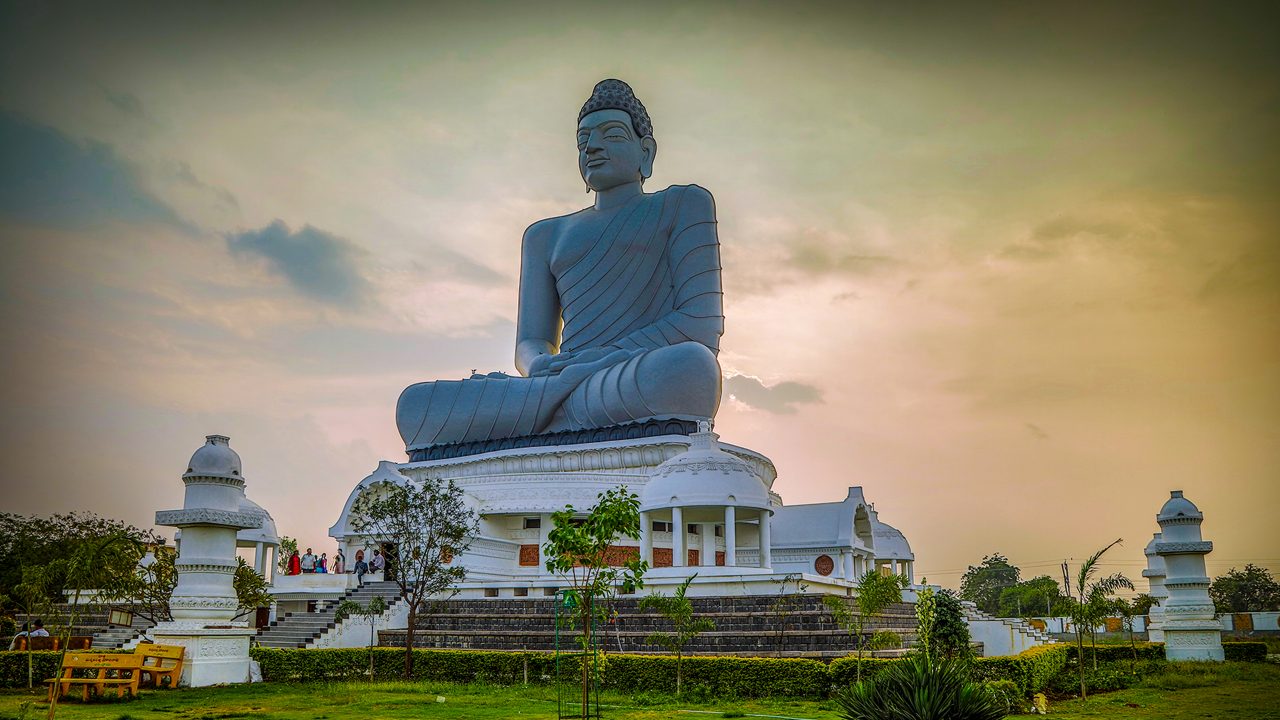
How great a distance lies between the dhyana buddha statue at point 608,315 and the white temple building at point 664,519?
1.45 m

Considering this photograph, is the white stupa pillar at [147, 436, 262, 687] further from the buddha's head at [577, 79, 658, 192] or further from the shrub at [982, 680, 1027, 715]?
the buddha's head at [577, 79, 658, 192]

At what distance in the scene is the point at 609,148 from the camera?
3478cm

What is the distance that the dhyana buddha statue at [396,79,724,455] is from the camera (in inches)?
1183

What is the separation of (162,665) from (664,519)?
1190 cm

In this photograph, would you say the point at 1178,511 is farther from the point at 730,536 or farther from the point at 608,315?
the point at 608,315

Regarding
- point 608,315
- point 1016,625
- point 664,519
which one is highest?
point 608,315

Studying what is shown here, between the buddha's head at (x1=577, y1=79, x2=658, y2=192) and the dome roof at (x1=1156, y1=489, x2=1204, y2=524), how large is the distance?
20015 mm

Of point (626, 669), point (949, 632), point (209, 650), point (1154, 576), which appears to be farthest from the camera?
point (1154, 576)

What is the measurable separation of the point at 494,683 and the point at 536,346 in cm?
2069

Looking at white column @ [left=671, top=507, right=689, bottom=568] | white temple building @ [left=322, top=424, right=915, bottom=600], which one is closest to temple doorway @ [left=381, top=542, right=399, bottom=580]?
white temple building @ [left=322, top=424, right=915, bottom=600]

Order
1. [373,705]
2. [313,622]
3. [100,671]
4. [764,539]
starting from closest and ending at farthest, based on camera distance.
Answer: [373,705] < [100,671] < [313,622] < [764,539]

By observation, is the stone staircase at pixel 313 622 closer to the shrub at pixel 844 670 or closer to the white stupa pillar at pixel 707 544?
the white stupa pillar at pixel 707 544

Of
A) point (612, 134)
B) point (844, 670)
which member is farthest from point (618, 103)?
point (844, 670)

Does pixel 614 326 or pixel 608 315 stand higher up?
pixel 608 315
